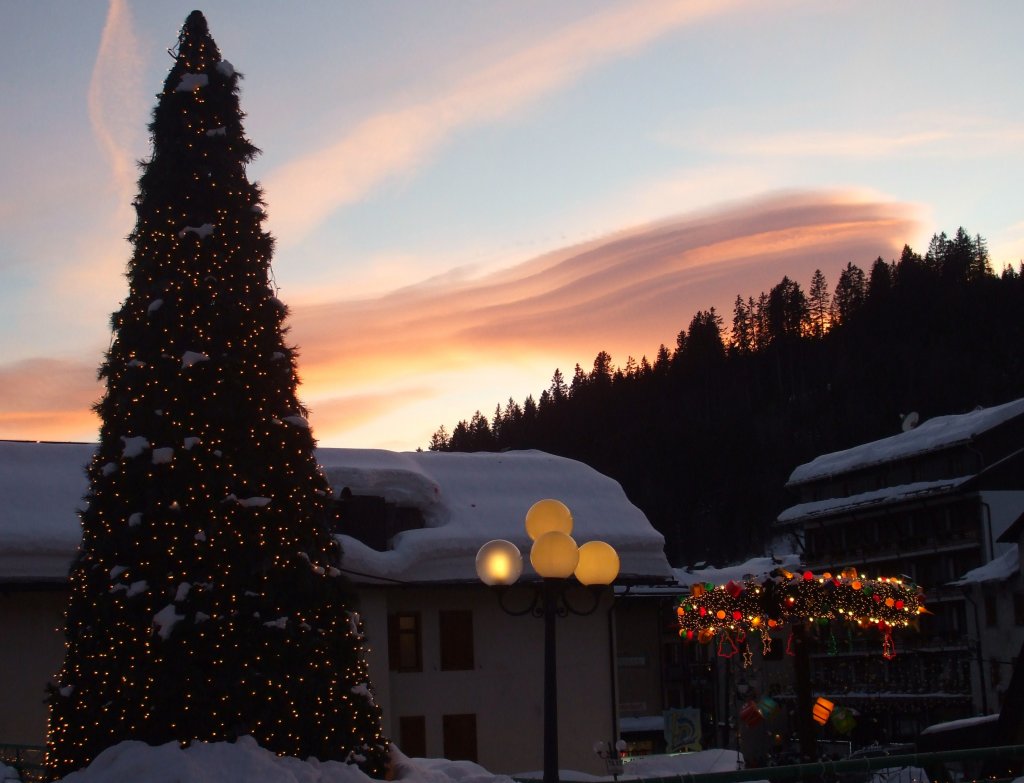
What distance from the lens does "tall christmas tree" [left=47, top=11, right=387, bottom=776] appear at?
42.7 ft

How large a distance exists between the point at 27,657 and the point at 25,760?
838 centimetres

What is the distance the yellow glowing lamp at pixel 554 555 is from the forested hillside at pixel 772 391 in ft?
364

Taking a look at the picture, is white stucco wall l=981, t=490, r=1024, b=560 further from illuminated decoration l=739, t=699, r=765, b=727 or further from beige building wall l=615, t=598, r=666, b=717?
illuminated decoration l=739, t=699, r=765, b=727

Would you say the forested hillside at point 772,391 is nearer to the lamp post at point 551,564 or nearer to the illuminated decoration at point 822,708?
the illuminated decoration at point 822,708

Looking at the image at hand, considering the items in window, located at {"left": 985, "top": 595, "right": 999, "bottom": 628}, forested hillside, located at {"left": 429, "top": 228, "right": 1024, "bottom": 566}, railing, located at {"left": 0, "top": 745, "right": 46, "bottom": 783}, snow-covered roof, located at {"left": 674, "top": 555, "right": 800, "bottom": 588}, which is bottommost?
window, located at {"left": 985, "top": 595, "right": 999, "bottom": 628}

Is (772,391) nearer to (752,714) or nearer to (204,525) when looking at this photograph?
(752,714)

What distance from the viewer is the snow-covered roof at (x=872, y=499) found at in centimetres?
6981

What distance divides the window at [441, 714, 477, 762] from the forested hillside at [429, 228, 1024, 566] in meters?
92.1

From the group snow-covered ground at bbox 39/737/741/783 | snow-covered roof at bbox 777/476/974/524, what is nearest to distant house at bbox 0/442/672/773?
snow-covered ground at bbox 39/737/741/783

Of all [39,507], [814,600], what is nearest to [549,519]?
[814,600]

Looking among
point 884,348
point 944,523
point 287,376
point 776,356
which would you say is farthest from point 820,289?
point 287,376

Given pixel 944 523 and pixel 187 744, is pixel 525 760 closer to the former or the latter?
pixel 187 744

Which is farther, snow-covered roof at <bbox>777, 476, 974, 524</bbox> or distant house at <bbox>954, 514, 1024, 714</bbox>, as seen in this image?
snow-covered roof at <bbox>777, 476, 974, 524</bbox>

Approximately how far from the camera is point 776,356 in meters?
172
